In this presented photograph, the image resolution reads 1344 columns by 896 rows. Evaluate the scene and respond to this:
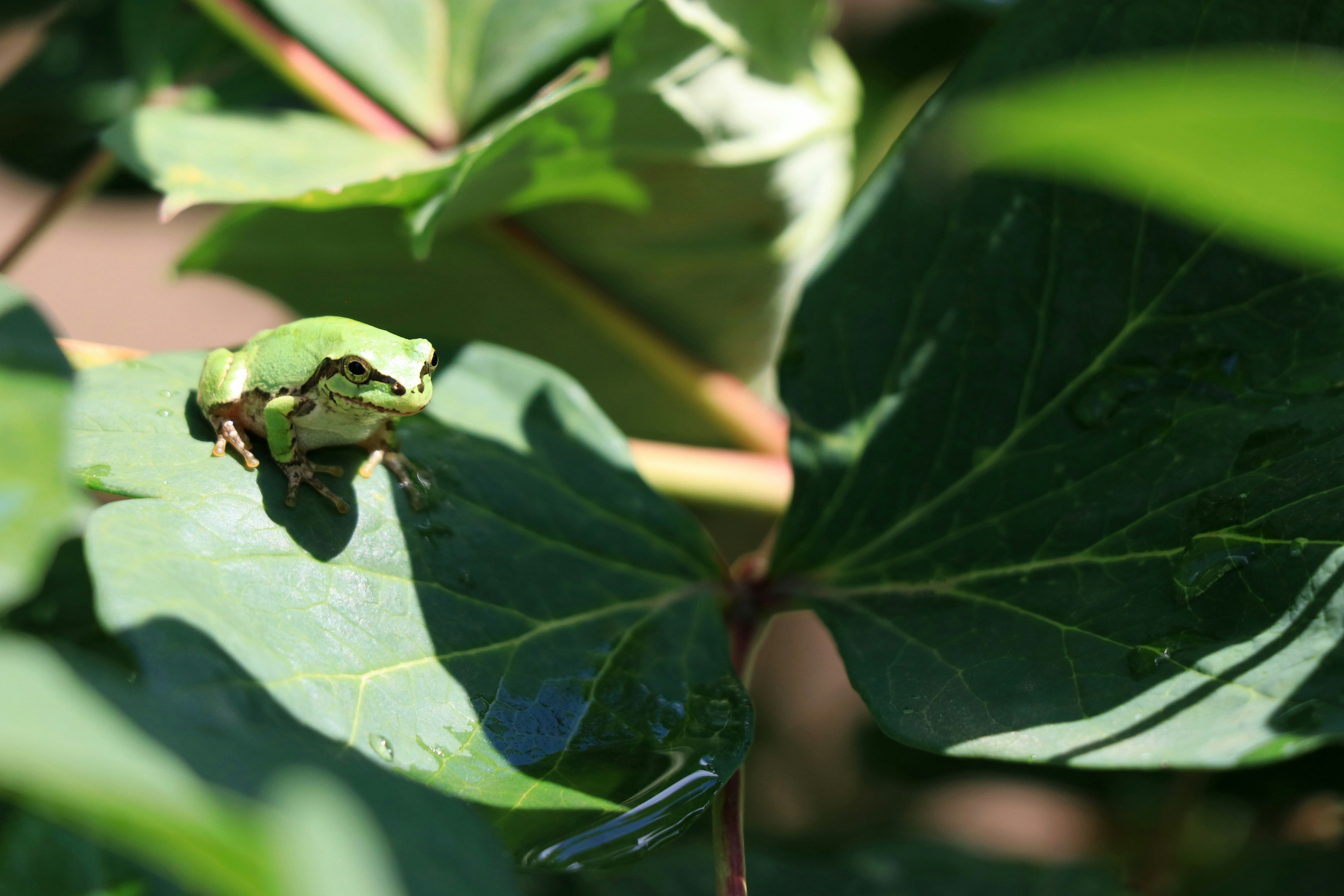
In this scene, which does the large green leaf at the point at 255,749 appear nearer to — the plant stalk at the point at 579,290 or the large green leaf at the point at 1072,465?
the large green leaf at the point at 1072,465

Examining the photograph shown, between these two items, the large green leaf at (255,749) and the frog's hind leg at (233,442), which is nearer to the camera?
the large green leaf at (255,749)

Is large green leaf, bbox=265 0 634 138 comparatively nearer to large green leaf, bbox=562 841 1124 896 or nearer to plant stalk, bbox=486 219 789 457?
plant stalk, bbox=486 219 789 457

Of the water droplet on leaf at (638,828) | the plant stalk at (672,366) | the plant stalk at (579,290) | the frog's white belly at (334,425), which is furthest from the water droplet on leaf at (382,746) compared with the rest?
the plant stalk at (672,366)

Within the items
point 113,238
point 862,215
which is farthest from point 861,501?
point 113,238

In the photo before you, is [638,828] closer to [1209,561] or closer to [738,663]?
[738,663]

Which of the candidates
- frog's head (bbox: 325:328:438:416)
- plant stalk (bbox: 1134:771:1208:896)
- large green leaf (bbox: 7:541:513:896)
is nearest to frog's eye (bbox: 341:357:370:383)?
frog's head (bbox: 325:328:438:416)

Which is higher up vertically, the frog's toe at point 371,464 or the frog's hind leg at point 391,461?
the frog's toe at point 371,464
